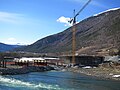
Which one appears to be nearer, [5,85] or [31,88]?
[31,88]

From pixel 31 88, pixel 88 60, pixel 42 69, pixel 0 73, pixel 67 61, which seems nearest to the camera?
pixel 31 88

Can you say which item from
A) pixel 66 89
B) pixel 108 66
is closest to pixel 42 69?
pixel 108 66

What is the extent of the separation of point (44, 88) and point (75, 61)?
10872 cm

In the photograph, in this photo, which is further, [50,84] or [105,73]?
[105,73]

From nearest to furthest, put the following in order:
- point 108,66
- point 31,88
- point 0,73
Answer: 1. point 31,88
2. point 0,73
3. point 108,66

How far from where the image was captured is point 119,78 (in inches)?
3558

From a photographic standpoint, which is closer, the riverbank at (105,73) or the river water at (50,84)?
the river water at (50,84)

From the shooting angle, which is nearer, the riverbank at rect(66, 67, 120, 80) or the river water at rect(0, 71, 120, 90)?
the river water at rect(0, 71, 120, 90)

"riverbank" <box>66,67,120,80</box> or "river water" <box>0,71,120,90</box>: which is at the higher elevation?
"riverbank" <box>66,67,120,80</box>

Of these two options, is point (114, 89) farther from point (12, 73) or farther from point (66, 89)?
point (12, 73)

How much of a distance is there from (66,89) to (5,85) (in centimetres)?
1188

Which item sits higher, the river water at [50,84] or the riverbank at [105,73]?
the riverbank at [105,73]

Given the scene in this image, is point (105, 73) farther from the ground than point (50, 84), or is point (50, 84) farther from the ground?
point (105, 73)

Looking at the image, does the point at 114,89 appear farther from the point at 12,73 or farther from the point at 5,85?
the point at 12,73
